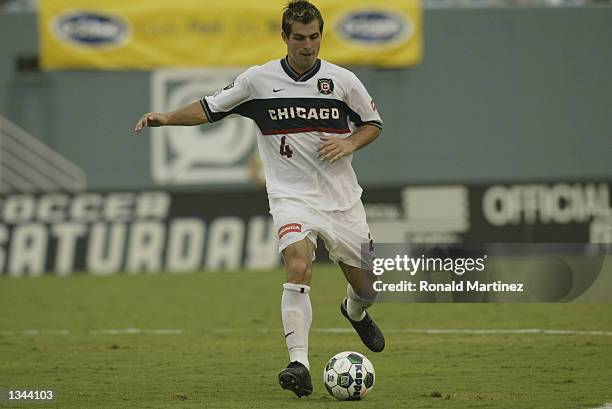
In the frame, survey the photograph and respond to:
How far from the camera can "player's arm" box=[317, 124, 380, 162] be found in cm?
868

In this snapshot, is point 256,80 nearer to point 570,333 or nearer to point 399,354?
point 399,354

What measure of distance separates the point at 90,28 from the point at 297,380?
18982 mm

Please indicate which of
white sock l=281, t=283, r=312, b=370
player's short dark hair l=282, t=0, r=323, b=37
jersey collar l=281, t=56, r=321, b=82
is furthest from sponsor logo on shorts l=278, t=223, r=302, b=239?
player's short dark hair l=282, t=0, r=323, b=37

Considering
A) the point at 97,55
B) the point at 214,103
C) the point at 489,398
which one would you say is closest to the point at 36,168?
the point at 97,55

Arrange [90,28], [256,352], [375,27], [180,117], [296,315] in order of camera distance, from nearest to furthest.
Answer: [296,315] < [180,117] < [256,352] < [90,28] < [375,27]

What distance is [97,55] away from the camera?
26312mm

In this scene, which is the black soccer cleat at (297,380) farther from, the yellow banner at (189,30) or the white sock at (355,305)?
the yellow banner at (189,30)

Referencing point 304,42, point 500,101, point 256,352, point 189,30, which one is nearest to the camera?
point 304,42

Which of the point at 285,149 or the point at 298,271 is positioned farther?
the point at 285,149

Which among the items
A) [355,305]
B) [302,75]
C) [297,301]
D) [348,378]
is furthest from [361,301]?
[302,75]

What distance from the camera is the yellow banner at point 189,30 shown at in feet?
84.8

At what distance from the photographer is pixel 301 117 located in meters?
8.86

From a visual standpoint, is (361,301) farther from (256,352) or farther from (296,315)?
(256,352)

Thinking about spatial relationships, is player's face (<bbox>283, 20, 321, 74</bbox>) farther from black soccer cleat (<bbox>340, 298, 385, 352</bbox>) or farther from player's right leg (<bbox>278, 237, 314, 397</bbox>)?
black soccer cleat (<bbox>340, 298, 385, 352</bbox>)
